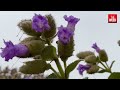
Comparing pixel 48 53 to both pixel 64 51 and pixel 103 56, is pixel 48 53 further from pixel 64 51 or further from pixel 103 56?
pixel 103 56

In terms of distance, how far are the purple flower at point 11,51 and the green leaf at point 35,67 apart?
0.05 metres

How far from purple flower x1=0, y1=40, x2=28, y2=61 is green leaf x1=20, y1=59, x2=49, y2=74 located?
5cm

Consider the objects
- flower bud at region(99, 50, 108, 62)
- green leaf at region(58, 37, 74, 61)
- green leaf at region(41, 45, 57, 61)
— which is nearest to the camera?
green leaf at region(41, 45, 57, 61)

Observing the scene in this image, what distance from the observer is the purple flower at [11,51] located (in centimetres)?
88

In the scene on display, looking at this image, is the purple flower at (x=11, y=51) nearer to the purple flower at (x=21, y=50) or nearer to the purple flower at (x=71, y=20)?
the purple flower at (x=21, y=50)

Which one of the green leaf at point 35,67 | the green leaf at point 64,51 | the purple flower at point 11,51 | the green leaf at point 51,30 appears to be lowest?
the green leaf at point 35,67

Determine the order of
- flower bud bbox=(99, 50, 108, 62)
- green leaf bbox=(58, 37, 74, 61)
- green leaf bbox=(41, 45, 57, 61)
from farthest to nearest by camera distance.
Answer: flower bud bbox=(99, 50, 108, 62) → green leaf bbox=(58, 37, 74, 61) → green leaf bbox=(41, 45, 57, 61)

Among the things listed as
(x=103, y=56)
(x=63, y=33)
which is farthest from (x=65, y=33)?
(x=103, y=56)

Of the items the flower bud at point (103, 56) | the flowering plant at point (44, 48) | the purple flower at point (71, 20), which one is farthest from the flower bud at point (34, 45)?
the flower bud at point (103, 56)

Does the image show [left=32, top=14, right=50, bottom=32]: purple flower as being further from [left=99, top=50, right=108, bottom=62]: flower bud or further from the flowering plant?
[left=99, top=50, right=108, bottom=62]: flower bud

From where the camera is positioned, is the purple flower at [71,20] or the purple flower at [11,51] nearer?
the purple flower at [11,51]

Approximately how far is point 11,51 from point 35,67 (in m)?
0.10

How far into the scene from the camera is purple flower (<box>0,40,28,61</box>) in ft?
2.90

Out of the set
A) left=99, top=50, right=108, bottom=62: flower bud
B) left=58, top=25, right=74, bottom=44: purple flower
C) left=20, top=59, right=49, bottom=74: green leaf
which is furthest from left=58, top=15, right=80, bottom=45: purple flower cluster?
left=99, top=50, right=108, bottom=62: flower bud
